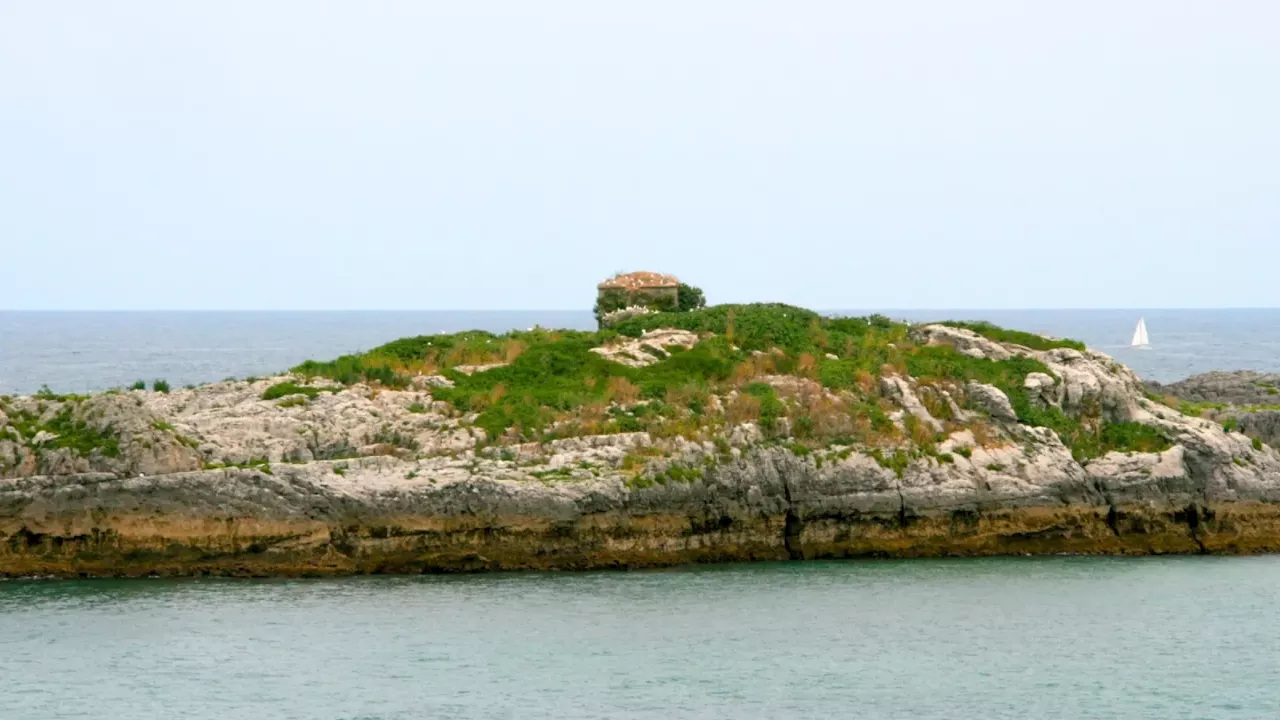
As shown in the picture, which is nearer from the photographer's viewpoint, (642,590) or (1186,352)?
(642,590)

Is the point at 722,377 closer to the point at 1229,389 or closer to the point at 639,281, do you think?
the point at 639,281

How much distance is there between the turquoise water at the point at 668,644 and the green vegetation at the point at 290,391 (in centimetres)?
704

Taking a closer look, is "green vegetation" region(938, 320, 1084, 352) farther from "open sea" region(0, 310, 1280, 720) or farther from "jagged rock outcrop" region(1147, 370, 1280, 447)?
"open sea" region(0, 310, 1280, 720)

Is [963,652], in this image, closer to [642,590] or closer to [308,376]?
[642,590]

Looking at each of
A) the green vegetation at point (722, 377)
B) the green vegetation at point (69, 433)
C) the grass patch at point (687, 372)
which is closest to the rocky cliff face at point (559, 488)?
the green vegetation at point (69, 433)

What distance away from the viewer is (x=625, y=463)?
4175 centimetres

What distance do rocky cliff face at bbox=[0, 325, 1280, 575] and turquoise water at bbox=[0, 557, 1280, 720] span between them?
1.01 meters

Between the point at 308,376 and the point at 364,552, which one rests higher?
the point at 308,376

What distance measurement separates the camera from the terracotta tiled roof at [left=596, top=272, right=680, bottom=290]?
191ft

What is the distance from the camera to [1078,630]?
3566cm

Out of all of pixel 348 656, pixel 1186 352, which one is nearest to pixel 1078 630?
pixel 348 656

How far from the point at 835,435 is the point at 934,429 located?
2.88 metres

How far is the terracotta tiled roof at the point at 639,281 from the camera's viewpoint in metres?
58.2

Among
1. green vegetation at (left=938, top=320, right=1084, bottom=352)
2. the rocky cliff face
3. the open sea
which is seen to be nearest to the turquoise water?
the open sea
